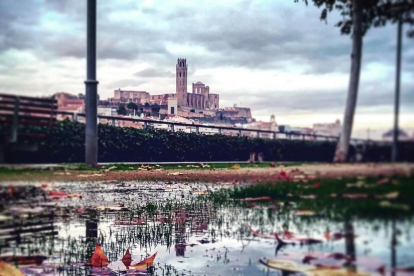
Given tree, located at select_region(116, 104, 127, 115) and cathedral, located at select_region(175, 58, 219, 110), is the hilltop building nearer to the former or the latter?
cathedral, located at select_region(175, 58, 219, 110)

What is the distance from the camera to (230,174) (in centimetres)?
416

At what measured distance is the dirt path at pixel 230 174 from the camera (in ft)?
9.62

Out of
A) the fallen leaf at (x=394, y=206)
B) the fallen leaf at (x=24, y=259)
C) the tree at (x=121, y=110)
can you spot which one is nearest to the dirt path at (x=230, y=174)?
the fallen leaf at (x=394, y=206)

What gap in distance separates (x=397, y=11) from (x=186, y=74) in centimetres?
207

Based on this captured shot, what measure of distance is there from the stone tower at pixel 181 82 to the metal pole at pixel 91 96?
68 centimetres

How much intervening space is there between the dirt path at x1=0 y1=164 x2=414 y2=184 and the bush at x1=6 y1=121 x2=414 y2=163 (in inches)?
4.1

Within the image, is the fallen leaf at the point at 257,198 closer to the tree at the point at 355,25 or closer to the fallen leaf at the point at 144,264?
the tree at the point at 355,25

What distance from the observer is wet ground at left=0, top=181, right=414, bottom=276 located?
9.77ft

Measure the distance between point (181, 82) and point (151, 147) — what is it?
2.02ft

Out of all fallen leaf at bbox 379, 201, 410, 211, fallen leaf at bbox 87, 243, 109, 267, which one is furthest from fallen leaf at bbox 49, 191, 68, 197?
fallen leaf at bbox 379, 201, 410, 211

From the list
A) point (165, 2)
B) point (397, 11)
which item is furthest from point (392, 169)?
point (165, 2)

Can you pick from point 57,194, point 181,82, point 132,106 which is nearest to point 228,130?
point 181,82

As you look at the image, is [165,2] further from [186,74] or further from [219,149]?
[219,149]

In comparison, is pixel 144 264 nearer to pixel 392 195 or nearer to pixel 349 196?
pixel 349 196
